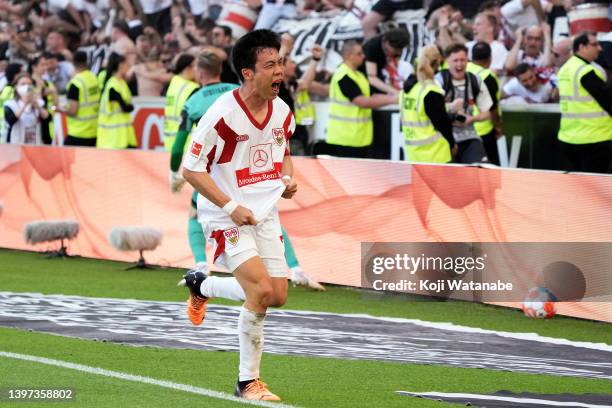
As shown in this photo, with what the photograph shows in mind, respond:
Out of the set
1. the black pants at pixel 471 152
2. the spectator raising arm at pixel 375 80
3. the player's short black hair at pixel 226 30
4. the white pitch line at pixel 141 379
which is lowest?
the black pants at pixel 471 152

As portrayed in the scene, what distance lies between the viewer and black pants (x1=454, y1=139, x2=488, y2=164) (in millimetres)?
15797

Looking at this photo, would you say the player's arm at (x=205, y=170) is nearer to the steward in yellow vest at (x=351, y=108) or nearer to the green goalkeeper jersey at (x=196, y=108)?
the green goalkeeper jersey at (x=196, y=108)

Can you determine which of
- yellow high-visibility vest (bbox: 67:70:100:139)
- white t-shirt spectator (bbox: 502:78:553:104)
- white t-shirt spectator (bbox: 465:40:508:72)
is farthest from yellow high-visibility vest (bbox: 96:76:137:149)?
white t-shirt spectator (bbox: 502:78:553:104)

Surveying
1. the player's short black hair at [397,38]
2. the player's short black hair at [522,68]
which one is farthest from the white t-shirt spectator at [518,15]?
the player's short black hair at [397,38]

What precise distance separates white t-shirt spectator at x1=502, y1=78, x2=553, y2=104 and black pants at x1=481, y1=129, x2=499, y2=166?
2.49ft

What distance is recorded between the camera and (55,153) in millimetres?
17719

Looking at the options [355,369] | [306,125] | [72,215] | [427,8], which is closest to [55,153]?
[72,215]

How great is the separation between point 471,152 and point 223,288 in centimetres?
745

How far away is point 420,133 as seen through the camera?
50.9 ft

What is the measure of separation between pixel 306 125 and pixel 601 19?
4.72 metres

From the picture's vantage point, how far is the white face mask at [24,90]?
2227 centimetres

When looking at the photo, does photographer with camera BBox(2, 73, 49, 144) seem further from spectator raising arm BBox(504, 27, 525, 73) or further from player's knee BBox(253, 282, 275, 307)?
player's knee BBox(253, 282, 275, 307)

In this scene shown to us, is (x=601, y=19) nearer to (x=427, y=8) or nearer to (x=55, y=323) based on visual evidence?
(x=427, y=8)

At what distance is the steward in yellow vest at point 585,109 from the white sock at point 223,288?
24.5ft
